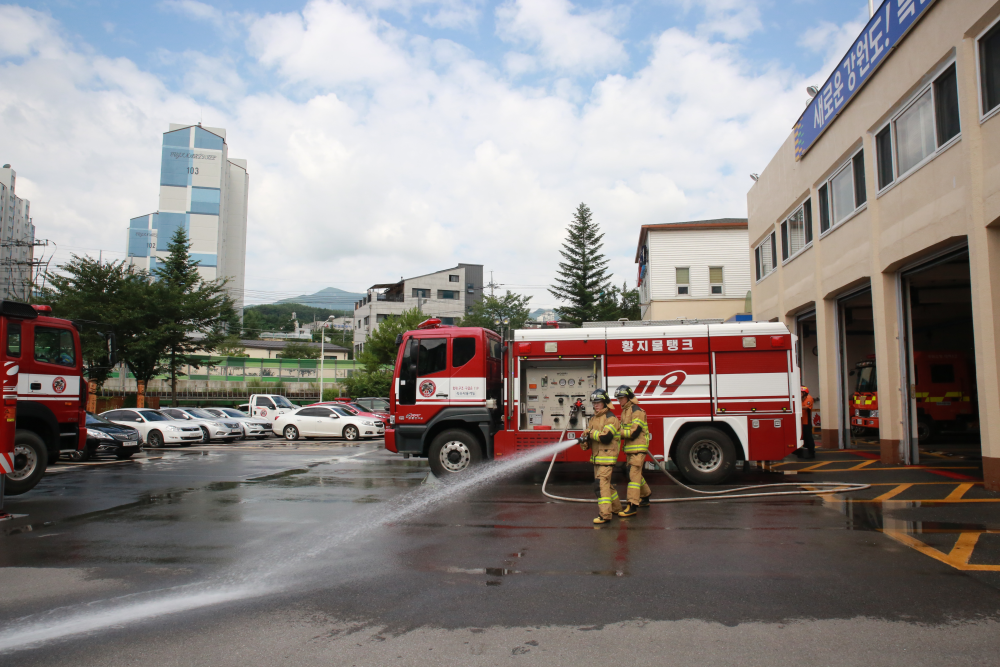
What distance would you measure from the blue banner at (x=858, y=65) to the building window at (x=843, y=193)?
1.23 metres

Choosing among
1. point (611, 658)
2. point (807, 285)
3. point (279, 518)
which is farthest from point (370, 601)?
point (807, 285)

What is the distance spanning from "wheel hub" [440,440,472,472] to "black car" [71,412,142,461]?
34.6 ft

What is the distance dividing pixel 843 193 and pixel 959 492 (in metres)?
8.16

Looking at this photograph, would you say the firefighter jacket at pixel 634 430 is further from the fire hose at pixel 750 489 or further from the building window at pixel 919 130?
the building window at pixel 919 130

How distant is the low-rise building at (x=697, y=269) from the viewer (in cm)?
3491

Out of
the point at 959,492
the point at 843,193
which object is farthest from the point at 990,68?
the point at 959,492

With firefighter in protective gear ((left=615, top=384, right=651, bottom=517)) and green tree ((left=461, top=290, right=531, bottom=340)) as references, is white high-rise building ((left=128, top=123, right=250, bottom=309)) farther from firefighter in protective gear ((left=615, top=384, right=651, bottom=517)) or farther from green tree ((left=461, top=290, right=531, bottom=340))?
firefighter in protective gear ((left=615, top=384, right=651, bottom=517))

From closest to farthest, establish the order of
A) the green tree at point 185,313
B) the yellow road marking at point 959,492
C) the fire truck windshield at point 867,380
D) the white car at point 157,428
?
the yellow road marking at point 959,492, the fire truck windshield at point 867,380, the white car at point 157,428, the green tree at point 185,313

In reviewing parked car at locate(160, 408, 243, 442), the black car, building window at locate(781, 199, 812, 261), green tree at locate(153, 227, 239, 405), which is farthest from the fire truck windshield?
green tree at locate(153, 227, 239, 405)

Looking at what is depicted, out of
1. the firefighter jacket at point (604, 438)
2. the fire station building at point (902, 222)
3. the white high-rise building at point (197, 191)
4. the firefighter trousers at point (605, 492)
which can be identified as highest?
the white high-rise building at point (197, 191)

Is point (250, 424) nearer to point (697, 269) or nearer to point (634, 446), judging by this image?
point (634, 446)

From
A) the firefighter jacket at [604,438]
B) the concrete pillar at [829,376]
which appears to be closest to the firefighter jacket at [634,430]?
the firefighter jacket at [604,438]

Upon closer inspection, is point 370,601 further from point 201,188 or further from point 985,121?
point 201,188

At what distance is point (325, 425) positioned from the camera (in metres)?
25.7
